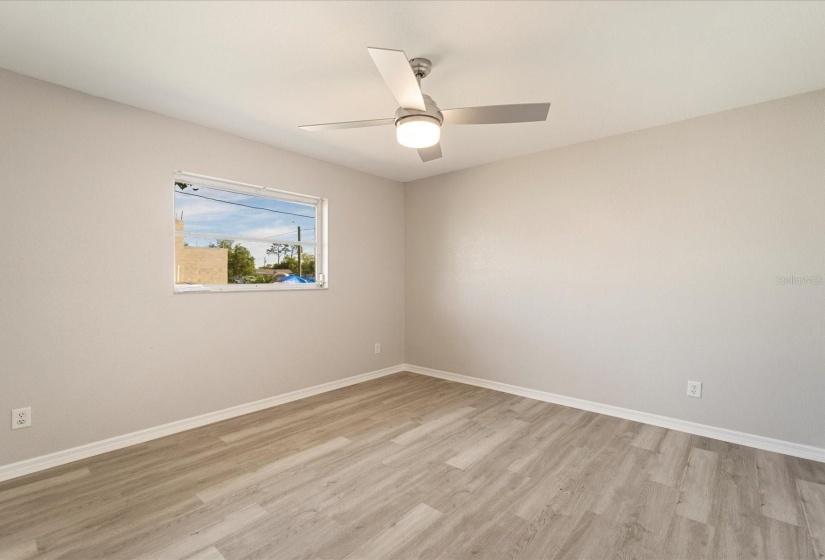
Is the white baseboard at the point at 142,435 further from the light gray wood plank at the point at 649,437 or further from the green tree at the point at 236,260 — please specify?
the light gray wood plank at the point at 649,437

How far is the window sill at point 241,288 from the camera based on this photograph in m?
3.01

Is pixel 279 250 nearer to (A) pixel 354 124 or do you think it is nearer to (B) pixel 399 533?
(A) pixel 354 124

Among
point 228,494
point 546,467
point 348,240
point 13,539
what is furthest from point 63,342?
point 546,467

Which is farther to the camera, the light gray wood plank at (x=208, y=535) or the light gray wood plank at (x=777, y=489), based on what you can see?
the light gray wood plank at (x=777, y=489)

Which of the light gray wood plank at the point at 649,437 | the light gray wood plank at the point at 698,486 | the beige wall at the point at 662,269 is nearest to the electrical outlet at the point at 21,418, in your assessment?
the beige wall at the point at 662,269

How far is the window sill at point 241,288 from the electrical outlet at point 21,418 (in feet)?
3.52

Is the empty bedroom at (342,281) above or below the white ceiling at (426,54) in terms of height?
below

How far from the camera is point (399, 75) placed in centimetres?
169

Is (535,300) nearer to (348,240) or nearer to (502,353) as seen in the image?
(502,353)

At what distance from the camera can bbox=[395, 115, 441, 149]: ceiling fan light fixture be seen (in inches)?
78.0

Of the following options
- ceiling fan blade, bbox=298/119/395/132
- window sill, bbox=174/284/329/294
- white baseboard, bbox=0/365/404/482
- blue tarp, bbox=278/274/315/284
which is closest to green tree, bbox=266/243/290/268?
blue tarp, bbox=278/274/315/284

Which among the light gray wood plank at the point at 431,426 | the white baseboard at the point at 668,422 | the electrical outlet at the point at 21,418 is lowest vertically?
the light gray wood plank at the point at 431,426

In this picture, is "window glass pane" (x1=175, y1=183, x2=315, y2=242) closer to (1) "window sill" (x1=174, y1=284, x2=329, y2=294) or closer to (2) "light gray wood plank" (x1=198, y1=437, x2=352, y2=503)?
(1) "window sill" (x1=174, y1=284, x2=329, y2=294)

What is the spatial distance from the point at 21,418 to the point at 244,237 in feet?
6.13
